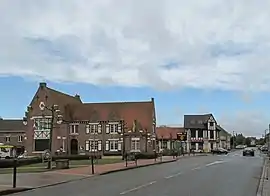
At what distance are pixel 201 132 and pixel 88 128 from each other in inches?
1936

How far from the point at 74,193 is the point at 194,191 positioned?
4674 mm

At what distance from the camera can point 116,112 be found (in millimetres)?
93938

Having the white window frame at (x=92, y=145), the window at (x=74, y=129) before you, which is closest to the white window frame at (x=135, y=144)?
the white window frame at (x=92, y=145)

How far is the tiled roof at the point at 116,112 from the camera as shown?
93294 millimetres

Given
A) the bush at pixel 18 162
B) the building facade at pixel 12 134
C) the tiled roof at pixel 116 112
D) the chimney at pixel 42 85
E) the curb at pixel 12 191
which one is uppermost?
the chimney at pixel 42 85

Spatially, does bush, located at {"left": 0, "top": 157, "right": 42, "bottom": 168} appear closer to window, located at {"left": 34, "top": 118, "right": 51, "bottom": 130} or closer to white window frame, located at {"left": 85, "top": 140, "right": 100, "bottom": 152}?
white window frame, located at {"left": 85, "top": 140, "right": 100, "bottom": 152}

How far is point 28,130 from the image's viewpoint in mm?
92500

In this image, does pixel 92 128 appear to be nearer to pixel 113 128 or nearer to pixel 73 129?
pixel 73 129

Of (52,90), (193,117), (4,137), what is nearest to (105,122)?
(52,90)

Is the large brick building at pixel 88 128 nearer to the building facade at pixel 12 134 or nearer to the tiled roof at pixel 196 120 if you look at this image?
the building facade at pixel 12 134

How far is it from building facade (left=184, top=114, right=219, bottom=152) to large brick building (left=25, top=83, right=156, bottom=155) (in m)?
38.9

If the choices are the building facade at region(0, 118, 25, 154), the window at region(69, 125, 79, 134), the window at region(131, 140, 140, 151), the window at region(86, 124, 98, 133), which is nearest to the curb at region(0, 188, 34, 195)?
the window at region(131, 140, 140, 151)

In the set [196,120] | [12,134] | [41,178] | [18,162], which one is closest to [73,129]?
[12,134]

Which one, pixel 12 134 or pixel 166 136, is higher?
pixel 12 134
